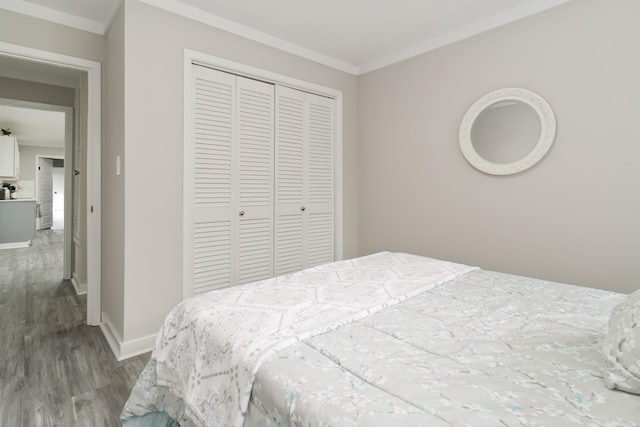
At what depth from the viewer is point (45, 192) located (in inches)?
376

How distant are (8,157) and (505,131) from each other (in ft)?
29.2

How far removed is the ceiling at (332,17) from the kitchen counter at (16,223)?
5936 mm

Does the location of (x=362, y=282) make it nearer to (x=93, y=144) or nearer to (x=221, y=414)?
(x=221, y=414)

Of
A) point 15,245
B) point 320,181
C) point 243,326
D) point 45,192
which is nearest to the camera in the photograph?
point 243,326

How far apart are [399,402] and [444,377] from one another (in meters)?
0.17

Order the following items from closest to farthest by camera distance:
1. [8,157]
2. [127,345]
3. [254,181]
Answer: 1. [127,345]
2. [254,181]
3. [8,157]

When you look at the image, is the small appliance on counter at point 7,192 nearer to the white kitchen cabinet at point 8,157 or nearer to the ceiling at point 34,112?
the white kitchen cabinet at point 8,157

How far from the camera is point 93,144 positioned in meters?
2.68

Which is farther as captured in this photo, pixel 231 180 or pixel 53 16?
pixel 231 180

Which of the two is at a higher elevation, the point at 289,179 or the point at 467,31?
the point at 467,31

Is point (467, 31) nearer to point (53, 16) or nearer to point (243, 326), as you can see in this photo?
point (243, 326)

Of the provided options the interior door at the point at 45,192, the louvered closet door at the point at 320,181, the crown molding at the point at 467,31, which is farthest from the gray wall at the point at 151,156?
the interior door at the point at 45,192

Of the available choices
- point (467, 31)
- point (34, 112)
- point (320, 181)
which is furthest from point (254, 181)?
point (34, 112)

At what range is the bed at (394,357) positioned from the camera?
722mm
